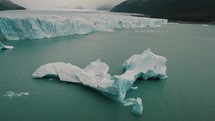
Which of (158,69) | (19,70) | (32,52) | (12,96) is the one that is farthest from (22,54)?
(158,69)

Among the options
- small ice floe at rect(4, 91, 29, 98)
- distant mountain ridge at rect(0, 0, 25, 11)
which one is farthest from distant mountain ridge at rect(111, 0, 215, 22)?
small ice floe at rect(4, 91, 29, 98)

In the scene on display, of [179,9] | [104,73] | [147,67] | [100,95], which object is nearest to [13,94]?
[100,95]

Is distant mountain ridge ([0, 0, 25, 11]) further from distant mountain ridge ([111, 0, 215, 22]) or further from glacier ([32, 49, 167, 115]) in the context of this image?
glacier ([32, 49, 167, 115])

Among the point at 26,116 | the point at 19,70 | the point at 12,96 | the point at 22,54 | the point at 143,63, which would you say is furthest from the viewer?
the point at 22,54

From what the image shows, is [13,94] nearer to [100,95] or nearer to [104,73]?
[100,95]

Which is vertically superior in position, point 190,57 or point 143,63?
point 143,63

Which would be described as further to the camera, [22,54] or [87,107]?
[22,54]

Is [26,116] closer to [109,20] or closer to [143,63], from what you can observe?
[143,63]

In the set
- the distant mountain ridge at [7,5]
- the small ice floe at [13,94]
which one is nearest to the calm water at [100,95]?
the small ice floe at [13,94]
